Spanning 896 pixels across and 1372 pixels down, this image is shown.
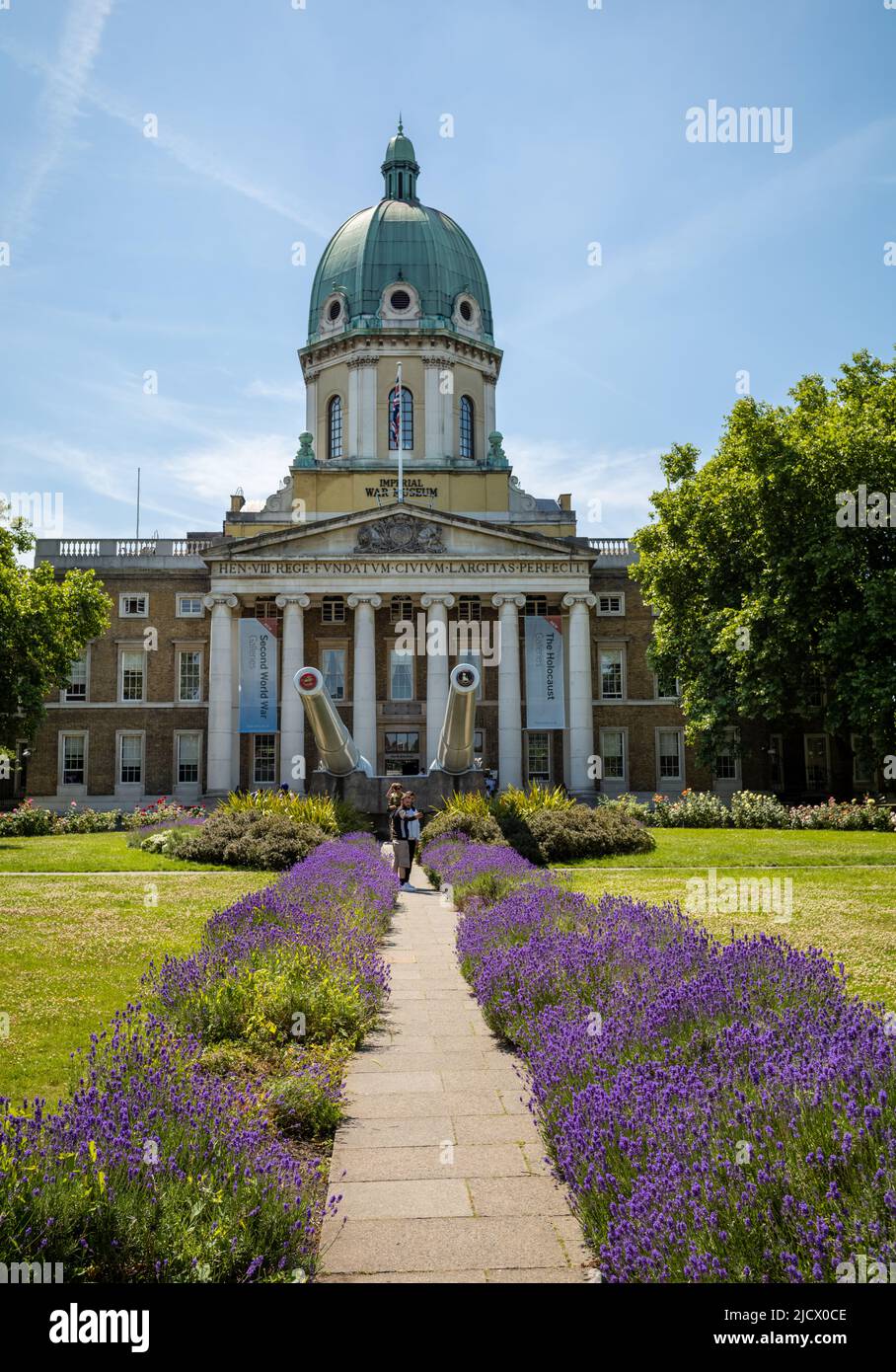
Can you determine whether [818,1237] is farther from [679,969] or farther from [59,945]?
[59,945]

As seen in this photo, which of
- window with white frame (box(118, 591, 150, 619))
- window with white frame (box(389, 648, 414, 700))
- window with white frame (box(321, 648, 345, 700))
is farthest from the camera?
window with white frame (box(118, 591, 150, 619))

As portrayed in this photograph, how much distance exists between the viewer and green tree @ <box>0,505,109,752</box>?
34094mm

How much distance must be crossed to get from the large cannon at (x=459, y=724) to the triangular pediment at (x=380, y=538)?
1681 centimetres

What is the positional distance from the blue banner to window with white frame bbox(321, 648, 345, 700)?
4300mm

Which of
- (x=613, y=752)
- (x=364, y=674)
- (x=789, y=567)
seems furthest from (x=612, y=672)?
(x=789, y=567)

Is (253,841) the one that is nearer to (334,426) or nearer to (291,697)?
(291,697)

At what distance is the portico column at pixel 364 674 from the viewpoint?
1711 inches

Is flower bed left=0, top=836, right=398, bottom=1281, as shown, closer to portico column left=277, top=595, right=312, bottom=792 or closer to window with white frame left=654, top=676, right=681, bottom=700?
window with white frame left=654, top=676, right=681, bottom=700

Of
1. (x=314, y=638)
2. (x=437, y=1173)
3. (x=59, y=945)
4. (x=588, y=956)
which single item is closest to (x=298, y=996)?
(x=588, y=956)

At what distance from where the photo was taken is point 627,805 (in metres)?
33.6

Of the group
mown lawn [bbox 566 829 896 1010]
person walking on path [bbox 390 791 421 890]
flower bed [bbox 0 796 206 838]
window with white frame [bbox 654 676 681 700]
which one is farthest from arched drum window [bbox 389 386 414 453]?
person walking on path [bbox 390 791 421 890]

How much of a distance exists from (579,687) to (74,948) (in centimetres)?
3590

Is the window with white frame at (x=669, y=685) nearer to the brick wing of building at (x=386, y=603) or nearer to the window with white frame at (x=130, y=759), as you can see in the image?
the brick wing of building at (x=386, y=603)

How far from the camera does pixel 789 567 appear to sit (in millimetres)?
32219
